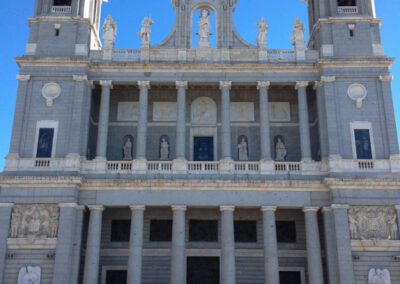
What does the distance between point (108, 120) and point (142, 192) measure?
5607 millimetres

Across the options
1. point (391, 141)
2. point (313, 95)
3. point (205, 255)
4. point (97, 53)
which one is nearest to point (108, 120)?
point (97, 53)

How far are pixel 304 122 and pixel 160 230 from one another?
10602 mm

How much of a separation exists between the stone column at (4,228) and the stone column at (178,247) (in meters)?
8.86

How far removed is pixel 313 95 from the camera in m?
34.0

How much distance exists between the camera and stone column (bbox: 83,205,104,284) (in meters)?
28.0

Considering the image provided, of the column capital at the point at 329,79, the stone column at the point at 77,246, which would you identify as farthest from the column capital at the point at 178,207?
the column capital at the point at 329,79

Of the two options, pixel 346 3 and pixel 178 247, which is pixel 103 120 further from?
pixel 346 3

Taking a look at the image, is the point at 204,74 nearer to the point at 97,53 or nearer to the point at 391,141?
the point at 97,53

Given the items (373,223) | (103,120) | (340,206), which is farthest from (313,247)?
(103,120)

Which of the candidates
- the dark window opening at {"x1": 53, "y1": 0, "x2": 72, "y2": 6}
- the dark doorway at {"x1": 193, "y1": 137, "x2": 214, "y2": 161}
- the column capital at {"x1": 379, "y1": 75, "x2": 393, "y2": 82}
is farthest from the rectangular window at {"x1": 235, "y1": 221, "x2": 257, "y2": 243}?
the dark window opening at {"x1": 53, "y1": 0, "x2": 72, "y2": 6}

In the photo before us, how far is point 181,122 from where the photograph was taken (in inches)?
1224

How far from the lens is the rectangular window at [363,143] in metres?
30.1

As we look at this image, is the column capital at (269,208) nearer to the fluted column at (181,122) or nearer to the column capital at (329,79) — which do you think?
the fluted column at (181,122)

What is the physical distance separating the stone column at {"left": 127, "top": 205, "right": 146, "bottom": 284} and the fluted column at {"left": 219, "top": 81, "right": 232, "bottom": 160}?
224 inches
